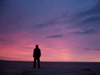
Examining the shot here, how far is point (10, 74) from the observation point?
3.77m

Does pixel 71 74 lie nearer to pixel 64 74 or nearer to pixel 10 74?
pixel 64 74

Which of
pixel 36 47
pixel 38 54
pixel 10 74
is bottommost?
pixel 10 74

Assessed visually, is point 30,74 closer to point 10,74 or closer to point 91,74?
point 10,74

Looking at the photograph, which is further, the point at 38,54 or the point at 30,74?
the point at 38,54

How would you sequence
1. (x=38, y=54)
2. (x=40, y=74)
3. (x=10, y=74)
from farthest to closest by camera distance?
1. (x=38, y=54)
2. (x=10, y=74)
3. (x=40, y=74)

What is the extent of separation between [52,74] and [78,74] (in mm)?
831

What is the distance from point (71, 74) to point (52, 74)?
24.1 inches

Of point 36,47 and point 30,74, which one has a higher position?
point 36,47

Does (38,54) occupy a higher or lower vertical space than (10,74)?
higher

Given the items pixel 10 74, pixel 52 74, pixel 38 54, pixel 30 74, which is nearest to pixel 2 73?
pixel 10 74

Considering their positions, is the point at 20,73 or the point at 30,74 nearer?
the point at 30,74

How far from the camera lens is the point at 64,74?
11.7ft

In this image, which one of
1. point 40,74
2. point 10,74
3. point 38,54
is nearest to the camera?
point 40,74

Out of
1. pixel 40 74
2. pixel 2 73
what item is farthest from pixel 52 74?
pixel 2 73
